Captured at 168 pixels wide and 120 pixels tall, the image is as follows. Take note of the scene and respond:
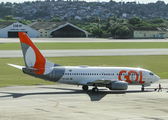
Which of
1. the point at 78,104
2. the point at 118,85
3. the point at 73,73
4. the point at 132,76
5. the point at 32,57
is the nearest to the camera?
the point at 78,104

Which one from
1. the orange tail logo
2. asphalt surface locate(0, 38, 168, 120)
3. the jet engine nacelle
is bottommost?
asphalt surface locate(0, 38, 168, 120)

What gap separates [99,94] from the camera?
43.2 metres

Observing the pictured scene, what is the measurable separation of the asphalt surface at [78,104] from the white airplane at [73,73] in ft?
5.37

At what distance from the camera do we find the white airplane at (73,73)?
140ft

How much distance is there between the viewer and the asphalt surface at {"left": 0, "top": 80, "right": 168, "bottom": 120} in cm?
3080

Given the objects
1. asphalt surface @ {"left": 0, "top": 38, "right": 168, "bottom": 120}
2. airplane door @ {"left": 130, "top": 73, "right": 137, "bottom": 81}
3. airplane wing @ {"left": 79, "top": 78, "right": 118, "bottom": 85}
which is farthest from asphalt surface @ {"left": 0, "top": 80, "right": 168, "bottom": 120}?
airplane door @ {"left": 130, "top": 73, "right": 137, "bottom": 81}

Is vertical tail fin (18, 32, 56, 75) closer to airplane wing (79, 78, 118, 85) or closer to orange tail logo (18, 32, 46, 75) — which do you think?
orange tail logo (18, 32, 46, 75)

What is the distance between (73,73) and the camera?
43.7 m

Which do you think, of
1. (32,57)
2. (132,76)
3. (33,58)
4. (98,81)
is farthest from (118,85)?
(32,57)

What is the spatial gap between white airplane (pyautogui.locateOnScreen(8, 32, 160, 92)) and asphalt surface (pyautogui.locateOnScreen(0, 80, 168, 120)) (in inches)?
64.5

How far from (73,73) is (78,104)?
7.94m

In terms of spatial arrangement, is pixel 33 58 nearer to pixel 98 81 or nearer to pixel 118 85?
pixel 98 81

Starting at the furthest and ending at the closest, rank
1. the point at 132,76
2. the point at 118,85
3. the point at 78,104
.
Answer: the point at 132,76 < the point at 118,85 < the point at 78,104

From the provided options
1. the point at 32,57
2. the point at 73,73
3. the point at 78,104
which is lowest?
the point at 78,104
